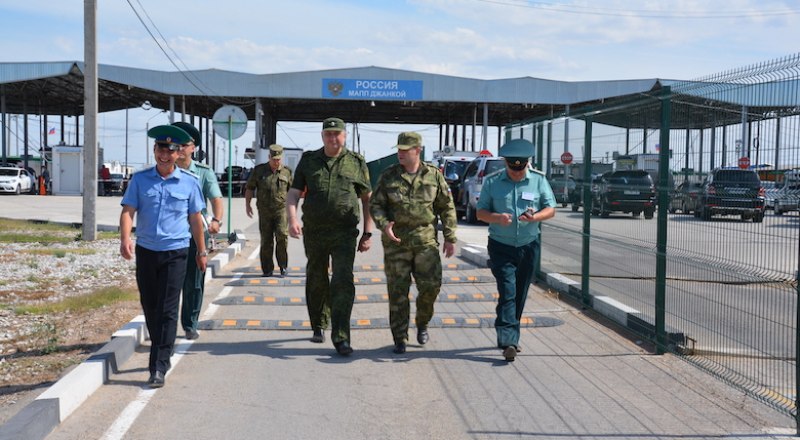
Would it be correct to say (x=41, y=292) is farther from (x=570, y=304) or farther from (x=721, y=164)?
(x=721, y=164)

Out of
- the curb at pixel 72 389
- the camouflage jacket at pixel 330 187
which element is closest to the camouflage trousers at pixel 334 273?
the camouflage jacket at pixel 330 187

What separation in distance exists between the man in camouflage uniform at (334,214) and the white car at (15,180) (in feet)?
139

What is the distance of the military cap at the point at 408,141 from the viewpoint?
703 cm

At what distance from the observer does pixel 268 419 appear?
5.27 metres

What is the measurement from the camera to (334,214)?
709cm

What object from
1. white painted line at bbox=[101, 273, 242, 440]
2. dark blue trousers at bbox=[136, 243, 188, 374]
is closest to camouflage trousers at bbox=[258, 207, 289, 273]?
white painted line at bbox=[101, 273, 242, 440]

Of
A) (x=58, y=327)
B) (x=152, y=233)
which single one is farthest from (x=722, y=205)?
(x=58, y=327)

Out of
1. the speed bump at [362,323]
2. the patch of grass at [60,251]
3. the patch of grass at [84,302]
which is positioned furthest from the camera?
the patch of grass at [60,251]

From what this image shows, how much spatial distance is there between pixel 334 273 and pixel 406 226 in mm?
760

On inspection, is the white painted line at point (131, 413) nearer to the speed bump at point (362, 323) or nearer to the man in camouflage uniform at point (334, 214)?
the speed bump at point (362, 323)

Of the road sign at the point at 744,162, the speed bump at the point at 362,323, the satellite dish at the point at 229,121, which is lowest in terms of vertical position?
the speed bump at the point at 362,323

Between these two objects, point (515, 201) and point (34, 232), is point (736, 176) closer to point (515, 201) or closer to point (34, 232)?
point (515, 201)

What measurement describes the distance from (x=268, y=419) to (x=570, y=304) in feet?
17.8

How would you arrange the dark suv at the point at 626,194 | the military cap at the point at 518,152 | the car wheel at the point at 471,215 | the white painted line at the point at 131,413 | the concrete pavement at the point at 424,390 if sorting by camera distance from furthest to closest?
the car wheel at the point at 471,215 → the dark suv at the point at 626,194 → the military cap at the point at 518,152 → the concrete pavement at the point at 424,390 → the white painted line at the point at 131,413
